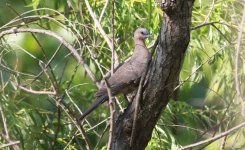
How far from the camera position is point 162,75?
3.21 meters

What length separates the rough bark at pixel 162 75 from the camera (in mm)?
3090

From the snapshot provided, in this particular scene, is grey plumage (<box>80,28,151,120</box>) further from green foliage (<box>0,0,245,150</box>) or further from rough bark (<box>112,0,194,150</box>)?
rough bark (<box>112,0,194,150</box>)

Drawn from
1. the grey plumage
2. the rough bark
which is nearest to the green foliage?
the grey plumage

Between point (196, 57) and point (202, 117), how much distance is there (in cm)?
71

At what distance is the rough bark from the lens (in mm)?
3090

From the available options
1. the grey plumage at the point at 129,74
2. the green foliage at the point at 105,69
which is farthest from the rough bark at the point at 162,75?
the green foliage at the point at 105,69

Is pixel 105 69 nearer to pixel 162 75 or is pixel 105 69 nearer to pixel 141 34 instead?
pixel 141 34

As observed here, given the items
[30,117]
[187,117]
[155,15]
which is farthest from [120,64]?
[187,117]

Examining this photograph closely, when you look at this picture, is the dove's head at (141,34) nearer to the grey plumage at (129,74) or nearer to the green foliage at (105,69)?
the green foliage at (105,69)

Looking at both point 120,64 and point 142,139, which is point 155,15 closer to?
point 120,64

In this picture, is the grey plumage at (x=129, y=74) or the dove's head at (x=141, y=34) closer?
the grey plumage at (x=129, y=74)

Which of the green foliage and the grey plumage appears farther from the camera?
the green foliage

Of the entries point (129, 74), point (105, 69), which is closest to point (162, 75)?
point (129, 74)

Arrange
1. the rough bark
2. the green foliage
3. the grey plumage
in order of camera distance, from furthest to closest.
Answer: the green foliage < the grey plumage < the rough bark
